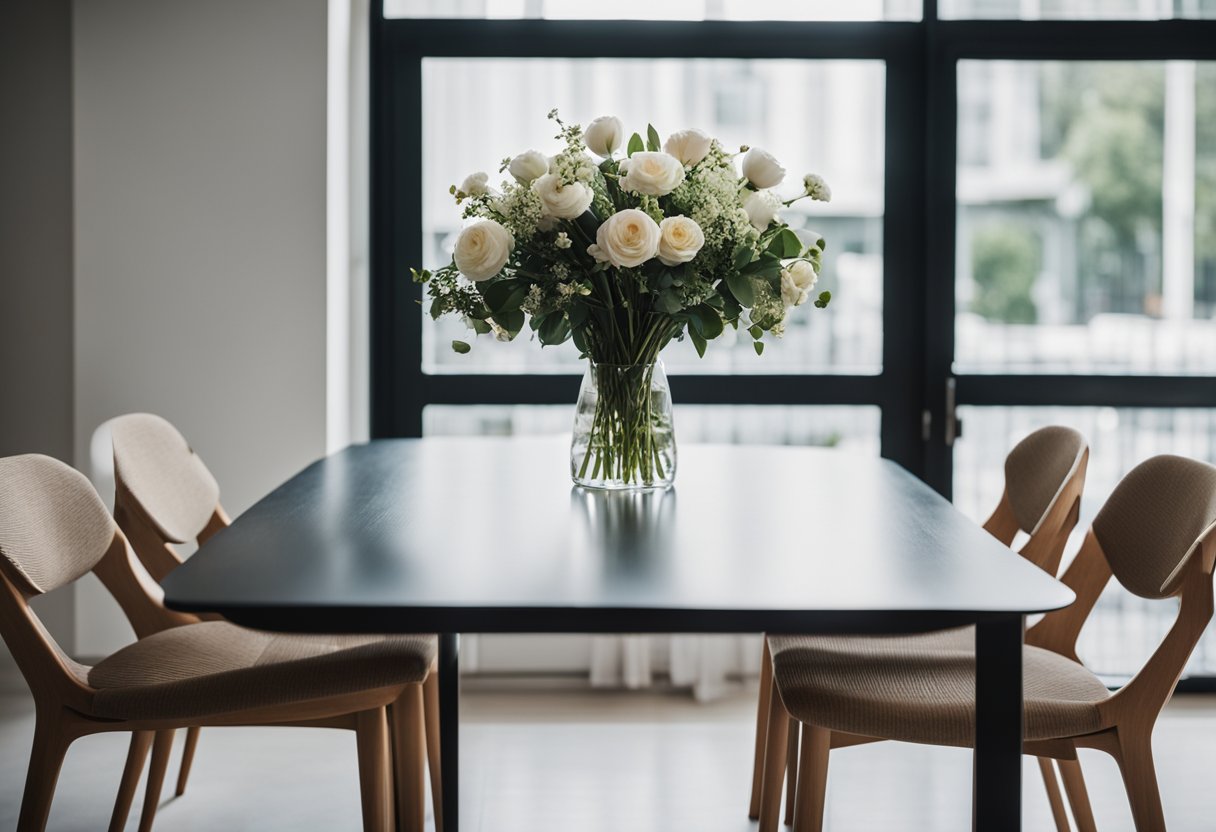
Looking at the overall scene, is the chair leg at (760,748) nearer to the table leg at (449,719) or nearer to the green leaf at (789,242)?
the table leg at (449,719)

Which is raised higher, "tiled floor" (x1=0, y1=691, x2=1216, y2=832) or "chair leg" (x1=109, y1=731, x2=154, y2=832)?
"chair leg" (x1=109, y1=731, x2=154, y2=832)

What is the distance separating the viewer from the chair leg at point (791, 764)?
236cm

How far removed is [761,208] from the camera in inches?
74.2

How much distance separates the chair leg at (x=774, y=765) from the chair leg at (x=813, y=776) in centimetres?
15

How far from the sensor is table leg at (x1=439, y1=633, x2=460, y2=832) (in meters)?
2.00

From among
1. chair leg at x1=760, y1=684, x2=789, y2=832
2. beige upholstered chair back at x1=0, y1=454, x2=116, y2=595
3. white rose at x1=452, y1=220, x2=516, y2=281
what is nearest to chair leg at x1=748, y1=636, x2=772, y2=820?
chair leg at x1=760, y1=684, x2=789, y2=832

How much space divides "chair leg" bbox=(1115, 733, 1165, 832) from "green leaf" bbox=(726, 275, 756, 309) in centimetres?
90

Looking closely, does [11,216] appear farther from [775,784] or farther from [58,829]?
[775,784]

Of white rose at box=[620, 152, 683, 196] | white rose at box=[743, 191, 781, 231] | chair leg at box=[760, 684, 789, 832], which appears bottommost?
chair leg at box=[760, 684, 789, 832]

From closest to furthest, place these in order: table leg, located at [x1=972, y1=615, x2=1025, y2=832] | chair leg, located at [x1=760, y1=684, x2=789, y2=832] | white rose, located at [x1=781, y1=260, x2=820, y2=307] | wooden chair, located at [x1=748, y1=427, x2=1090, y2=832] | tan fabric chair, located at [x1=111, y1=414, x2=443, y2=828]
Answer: table leg, located at [x1=972, y1=615, x2=1025, y2=832] → white rose, located at [x1=781, y1=260, x2=820, y2=307] → chair leg, located at [x1=760, y1=684, x2=789, y2=832] → wooden chair, located at [x1=748, y1=427, x2=1090, y2=832] → tan fabric chair, located at [x1=111, y1=414, x2=443, y2=828]

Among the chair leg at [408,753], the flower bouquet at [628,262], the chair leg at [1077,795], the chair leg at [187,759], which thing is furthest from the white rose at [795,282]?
the chair leg at [187,759]

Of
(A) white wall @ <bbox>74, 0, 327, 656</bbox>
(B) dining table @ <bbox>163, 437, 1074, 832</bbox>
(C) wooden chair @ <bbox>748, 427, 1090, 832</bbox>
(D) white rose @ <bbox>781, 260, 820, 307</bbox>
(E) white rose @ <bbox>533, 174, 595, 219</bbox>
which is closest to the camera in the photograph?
(B) dining table @ <bbox>163, 437, 1074, 832</bbox>

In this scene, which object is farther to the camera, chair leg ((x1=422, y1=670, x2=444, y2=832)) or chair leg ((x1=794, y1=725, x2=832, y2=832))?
chair leg ((x1=422, y1=670, x2=444, y2=832))

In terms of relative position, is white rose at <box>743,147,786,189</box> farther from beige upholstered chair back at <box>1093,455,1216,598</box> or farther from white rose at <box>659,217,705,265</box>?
beige upholstered chair back at <box>1093,455,1216,598</box>
